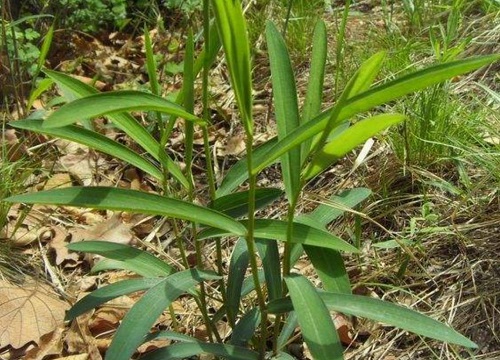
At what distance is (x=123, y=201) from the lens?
121 cm

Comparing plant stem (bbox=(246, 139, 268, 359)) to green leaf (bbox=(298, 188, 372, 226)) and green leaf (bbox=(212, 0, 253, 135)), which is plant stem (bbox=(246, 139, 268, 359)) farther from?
green leaf (bbox=(298, 188, 372, 226))

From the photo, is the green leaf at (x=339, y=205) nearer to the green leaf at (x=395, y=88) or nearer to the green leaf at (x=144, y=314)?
the green leaf at (x=144, y=314)

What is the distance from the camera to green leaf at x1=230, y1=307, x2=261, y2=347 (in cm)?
142

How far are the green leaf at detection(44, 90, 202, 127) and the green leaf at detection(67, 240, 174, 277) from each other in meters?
0.33

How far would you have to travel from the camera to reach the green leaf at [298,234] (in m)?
1.28

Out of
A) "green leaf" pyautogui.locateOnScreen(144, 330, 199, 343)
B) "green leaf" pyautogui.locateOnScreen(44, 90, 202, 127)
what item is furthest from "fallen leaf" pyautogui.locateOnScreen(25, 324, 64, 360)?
"green leaf" pyautogui.locateOnScreen(44, 90, 202, 127)

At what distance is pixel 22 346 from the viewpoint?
179 cm

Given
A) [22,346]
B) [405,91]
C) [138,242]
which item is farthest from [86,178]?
[405,91]

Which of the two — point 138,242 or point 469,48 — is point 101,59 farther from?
point 469,48

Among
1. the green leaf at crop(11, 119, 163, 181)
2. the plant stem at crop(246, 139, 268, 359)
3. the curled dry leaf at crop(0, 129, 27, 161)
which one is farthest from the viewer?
the curled dry leaf at crop(0, 129, 27, 161)

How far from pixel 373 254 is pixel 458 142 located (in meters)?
0.36

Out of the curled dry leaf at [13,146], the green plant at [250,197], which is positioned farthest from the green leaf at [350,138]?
the curled dry leaf at [13,146]

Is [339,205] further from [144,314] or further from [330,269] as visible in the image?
[144,314]

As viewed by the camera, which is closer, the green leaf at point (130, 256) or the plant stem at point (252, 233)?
the plant stem at point (252, 233)
